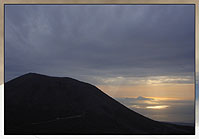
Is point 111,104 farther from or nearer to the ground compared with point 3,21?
nearer to the ground

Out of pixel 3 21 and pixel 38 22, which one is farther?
pixel 38 22

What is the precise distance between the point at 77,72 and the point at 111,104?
758 mm

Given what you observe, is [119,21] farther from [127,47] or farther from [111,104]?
[111,104]

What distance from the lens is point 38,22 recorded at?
3.11 m

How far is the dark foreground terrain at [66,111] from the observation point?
3010 mm

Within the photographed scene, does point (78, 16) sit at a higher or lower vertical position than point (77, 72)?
higher

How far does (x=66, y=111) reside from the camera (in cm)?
313

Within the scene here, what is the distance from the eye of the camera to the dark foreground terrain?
3.01m

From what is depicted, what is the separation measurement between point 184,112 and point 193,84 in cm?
45

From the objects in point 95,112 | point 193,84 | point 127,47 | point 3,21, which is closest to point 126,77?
point 127,47

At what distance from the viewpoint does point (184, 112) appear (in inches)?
117

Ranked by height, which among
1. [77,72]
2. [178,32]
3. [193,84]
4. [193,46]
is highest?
[178,32]

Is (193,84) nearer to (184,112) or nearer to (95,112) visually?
(184,112)

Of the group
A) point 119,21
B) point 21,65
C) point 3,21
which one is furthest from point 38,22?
point 119,21
